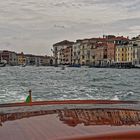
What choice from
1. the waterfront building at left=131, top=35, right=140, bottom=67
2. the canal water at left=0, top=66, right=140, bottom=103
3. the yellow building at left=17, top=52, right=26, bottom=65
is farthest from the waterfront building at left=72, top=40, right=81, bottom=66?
the canal water at left=0, top=66, right=140, bottom=103

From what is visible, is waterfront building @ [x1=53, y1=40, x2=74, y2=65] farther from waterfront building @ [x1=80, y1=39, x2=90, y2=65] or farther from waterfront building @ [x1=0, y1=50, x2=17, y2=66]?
waterfront building @ [x1=0, y1=50, x2=17, y2=66]

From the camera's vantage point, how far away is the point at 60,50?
404 feet

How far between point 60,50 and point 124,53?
36.6 meters

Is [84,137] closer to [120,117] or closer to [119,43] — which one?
[120,117]

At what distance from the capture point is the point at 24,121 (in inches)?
67.8

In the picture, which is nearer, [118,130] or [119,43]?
[118,130]

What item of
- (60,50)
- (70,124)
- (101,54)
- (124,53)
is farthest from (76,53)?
(70,124)

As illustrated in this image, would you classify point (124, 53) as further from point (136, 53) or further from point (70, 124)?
point (70, 124)

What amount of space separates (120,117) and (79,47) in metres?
111

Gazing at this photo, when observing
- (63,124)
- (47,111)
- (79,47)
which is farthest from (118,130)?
(79,47)

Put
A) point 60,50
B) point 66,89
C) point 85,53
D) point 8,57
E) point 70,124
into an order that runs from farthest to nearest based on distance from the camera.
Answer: point 8,57
point 60,50
point 85,53
point 66,89
point 70,124

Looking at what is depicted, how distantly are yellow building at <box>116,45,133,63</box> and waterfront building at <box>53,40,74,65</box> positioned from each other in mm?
28834

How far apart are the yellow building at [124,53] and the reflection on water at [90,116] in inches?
3392

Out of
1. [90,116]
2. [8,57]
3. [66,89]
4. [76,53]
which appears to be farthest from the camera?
[8,57]
